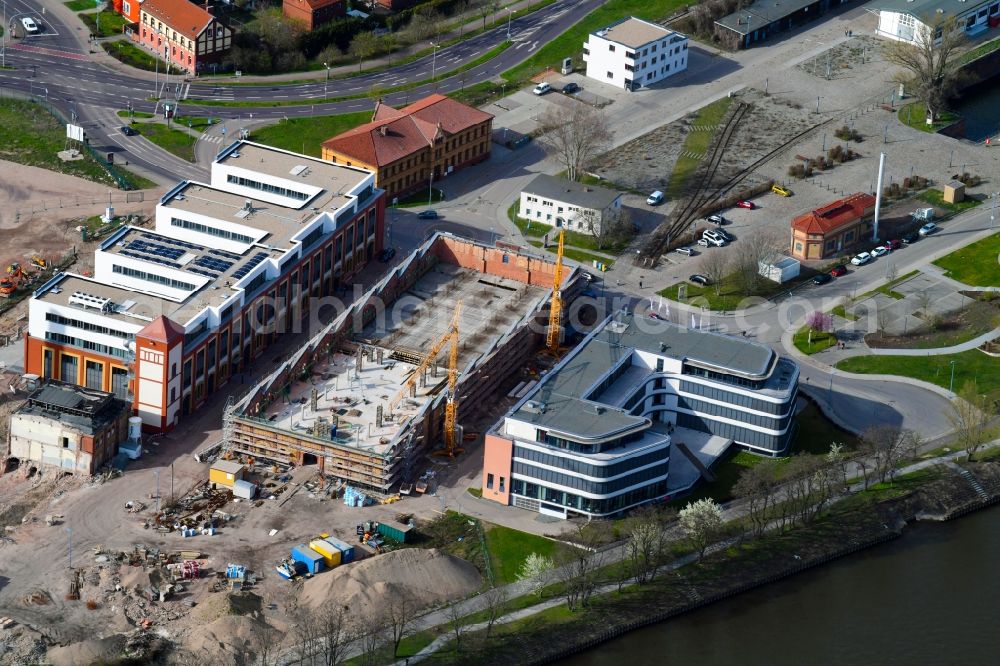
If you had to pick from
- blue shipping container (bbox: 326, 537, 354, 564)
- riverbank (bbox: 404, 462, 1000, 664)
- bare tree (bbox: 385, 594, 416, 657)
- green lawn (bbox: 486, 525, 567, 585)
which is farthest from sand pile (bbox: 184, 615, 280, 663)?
green lawn (bbox: 486, 525, 567, 585)

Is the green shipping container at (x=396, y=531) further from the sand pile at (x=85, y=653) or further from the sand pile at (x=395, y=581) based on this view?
the sand pile at (x=85, y=653)

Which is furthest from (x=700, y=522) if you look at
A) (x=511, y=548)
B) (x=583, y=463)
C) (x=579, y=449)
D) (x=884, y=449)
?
(x=884, y=449)

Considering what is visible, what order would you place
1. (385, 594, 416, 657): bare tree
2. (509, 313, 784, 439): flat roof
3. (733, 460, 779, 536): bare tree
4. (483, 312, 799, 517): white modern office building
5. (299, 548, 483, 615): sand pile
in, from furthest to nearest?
(733, 460, 779, 536): bare tree
(509, 313, 784, 439): flat roof
(483, 312, 799, 517): white modern office building
(299, 548, 483, 615): sand pile
(385, 594, 416, 657): bare tree

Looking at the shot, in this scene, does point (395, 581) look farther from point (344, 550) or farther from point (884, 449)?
point (884, 449)

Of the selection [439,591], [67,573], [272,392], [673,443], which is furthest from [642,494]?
[67,573]

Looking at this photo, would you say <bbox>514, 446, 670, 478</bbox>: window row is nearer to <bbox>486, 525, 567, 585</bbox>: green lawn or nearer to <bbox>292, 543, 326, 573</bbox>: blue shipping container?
<bbox>486, 525, 567, 585</bbox>: green lawn

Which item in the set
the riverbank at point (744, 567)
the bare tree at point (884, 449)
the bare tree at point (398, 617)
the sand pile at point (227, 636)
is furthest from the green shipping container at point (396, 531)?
the bare tree at point (884, 449)
